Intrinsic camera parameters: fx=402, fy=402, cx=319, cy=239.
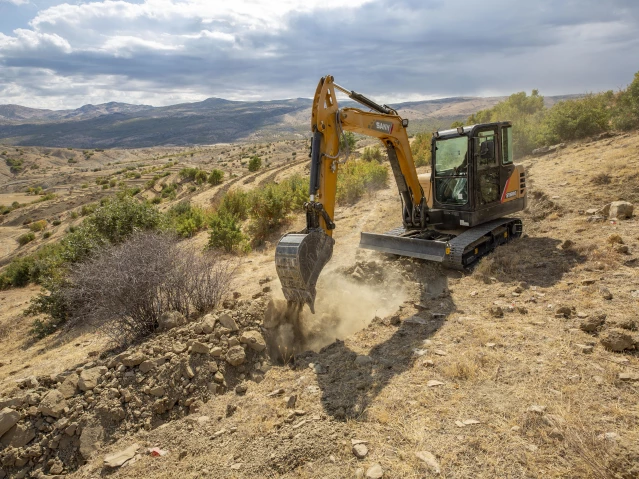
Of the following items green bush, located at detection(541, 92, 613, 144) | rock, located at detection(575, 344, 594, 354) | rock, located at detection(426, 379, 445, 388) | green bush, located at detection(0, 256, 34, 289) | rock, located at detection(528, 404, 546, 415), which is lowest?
green bush, located at detection(0, 256, 34, 289)

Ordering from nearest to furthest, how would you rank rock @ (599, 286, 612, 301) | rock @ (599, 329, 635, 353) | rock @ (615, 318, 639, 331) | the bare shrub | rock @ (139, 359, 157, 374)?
rock @ (599, 329, 635, 353) → rock @ (615, 318, 639, 331) → rock @ (139, 359, 157, 374) → rock @ (599, 286, 612, 301) → the bare shrub

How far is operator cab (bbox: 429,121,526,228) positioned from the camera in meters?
8.14

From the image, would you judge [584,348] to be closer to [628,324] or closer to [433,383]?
[628,324]

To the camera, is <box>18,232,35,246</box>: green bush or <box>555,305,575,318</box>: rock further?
<box>18,232,35,246</box>: green bush

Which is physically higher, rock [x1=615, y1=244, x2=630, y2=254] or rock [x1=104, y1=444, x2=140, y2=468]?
rock [x1=615, y1=244, x2=630, y2=254]

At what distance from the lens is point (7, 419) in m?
4.37

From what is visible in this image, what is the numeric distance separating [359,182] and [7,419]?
14.3m

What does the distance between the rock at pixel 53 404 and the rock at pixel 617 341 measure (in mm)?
6238

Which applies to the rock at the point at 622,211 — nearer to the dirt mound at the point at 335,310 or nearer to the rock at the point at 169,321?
the dirt mound at the point at 335,310

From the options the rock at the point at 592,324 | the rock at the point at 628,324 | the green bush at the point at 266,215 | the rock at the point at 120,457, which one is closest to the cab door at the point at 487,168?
the rock at the point at 592,324

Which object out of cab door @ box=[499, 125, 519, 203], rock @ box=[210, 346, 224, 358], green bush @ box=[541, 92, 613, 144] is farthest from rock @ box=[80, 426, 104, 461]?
green bush @ box=[541, 92, 613, 144]

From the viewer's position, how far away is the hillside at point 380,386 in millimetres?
3439

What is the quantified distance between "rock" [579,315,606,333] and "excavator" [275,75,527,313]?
266cm

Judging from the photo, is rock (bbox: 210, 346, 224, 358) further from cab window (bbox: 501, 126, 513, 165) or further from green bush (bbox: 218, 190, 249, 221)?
green bush (bbox: 218, 190, 249, 221)
